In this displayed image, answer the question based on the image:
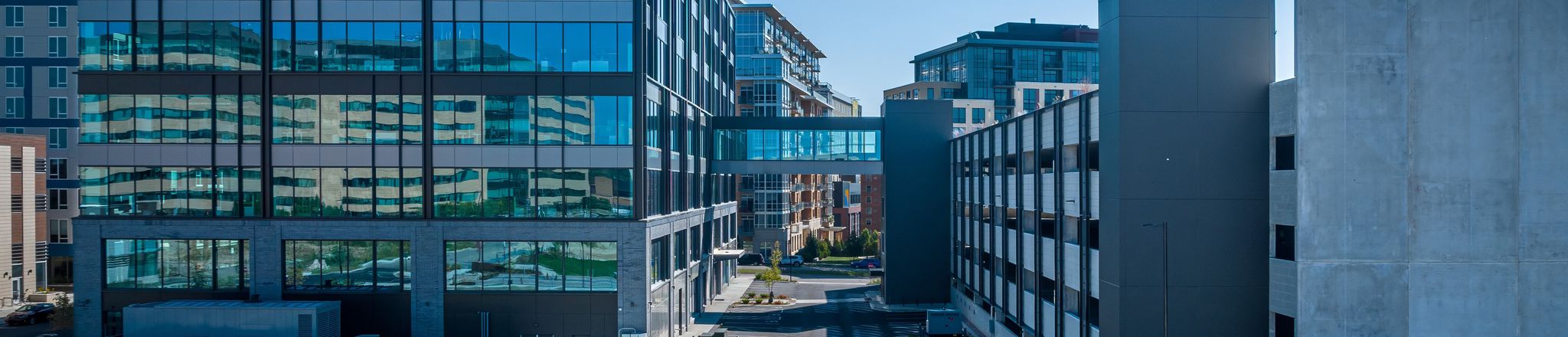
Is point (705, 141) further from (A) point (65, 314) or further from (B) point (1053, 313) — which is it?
(A) point (65, 314)

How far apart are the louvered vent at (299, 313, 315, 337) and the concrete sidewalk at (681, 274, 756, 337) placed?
56.7 feet

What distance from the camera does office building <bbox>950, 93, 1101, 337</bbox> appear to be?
103ft

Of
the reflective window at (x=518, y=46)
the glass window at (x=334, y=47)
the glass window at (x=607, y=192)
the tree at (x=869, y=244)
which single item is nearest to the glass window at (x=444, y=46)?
the reflective window at (x=518, y=46)

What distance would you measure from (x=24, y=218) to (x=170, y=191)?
102ft

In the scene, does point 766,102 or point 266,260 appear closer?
point 266,260

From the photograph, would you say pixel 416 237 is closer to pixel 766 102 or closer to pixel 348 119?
pixel 348 119

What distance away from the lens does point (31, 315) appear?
49.9 m

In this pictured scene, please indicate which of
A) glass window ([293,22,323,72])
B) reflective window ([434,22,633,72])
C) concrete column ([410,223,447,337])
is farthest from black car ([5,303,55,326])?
reflective window ([434,22,633,72])

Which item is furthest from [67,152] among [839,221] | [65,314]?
[839,221]

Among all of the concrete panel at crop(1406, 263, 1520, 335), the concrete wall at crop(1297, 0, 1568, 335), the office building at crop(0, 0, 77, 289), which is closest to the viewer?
the concrete wall at crop(1297, 0, 1568, 335)

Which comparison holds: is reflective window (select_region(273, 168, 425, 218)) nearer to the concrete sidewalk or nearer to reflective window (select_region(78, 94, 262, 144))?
reflective window (select_region(78, 94, 262, 144))

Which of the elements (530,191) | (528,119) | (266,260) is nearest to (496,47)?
(528,119)

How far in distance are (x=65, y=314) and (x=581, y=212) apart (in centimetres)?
2915

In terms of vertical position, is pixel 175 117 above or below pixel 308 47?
Result: below
